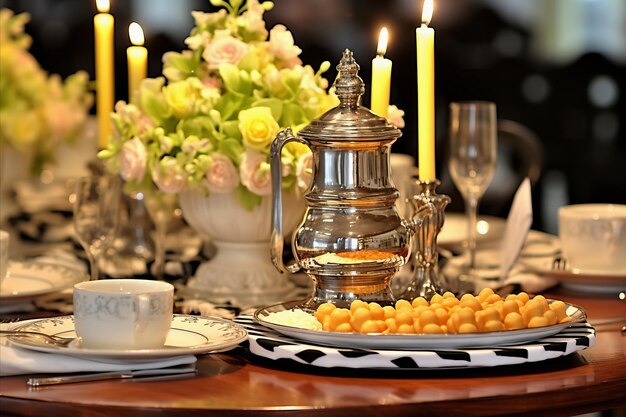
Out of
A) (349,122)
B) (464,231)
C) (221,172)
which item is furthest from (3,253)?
(464,231)

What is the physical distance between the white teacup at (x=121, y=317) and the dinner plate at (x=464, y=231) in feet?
3.53

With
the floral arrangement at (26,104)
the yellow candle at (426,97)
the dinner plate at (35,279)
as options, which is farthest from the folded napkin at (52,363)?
the floral arrangement at (26,104)

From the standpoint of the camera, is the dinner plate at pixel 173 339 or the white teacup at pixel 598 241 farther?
the white teacup at pixel 598 241

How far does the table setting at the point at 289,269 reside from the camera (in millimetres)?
1281

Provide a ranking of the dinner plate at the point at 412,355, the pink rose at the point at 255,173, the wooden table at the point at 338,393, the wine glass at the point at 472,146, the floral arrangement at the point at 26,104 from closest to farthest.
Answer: the wooden table at the point at 338,393
the dinner plate at the point at 412,355
the pink rose at the point at 255,173
the wine glass at the point at 472,146
the floral arrangement at the point at 26,104

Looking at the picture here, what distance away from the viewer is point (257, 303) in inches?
70.1

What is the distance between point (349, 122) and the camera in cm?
153

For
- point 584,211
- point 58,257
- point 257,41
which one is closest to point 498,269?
point 584,211

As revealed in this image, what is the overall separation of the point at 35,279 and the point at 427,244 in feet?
1.92

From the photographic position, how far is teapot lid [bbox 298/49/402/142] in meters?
1.52

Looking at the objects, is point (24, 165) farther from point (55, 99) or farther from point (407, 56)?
point (407, 56)

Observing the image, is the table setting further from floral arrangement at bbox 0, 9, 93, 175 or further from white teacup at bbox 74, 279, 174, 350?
floral arrangement at bbox 0, 9, 93, 175

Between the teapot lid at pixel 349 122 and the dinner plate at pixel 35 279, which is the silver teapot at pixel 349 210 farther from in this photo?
the dinner plate at pixel 35 279

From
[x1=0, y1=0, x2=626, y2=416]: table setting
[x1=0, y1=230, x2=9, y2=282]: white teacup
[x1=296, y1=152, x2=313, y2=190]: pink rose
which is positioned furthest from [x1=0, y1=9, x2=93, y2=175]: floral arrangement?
[x1=296, y1=152, x2=313, y2=190]: pink rose
